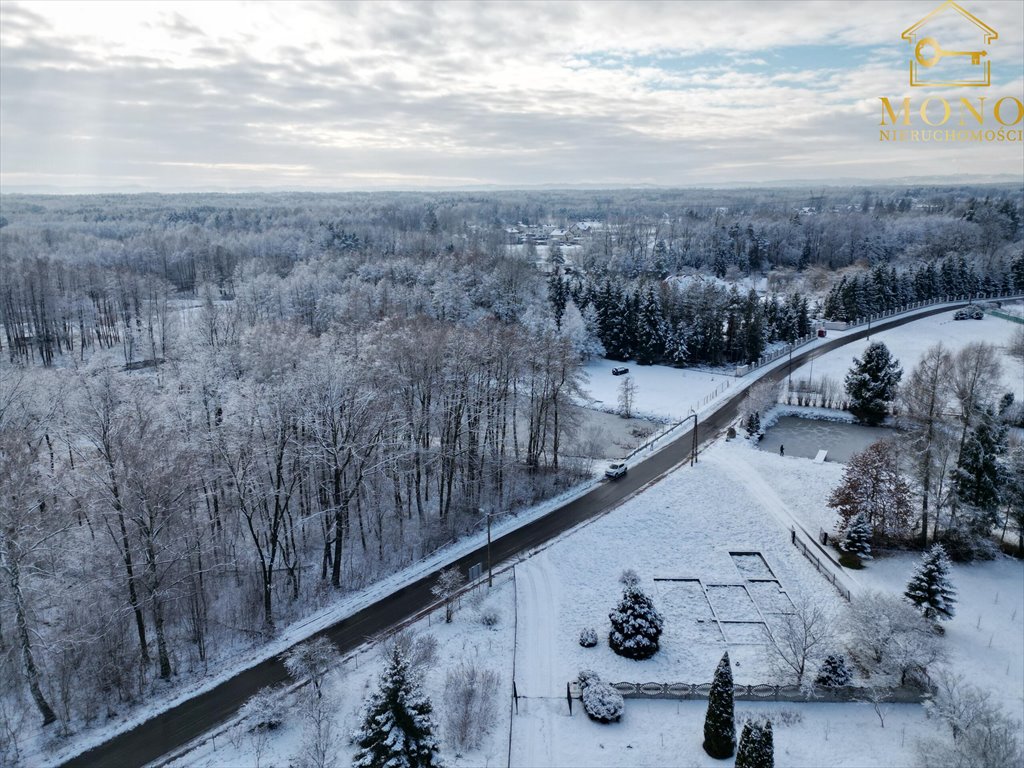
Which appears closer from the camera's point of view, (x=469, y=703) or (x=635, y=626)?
(x=469, y=703)

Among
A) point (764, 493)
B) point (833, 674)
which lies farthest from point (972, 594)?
point (764, 493)

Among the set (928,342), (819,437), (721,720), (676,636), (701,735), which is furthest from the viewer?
(928,342)

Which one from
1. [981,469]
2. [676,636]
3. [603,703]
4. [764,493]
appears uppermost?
[981,469]

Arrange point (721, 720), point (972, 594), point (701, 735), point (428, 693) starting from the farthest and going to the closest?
1. point (972, 594)
2. point (428, 693)
3. point (701, 735)
4. point (721, 720)

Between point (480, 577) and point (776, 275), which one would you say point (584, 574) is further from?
point (776, 275)

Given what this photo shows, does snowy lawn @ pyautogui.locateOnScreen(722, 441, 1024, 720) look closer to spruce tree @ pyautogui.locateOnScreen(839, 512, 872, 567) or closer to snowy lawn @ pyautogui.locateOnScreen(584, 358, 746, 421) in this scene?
spruce tree @ pyautogui.locateOnScreen(839, 512, 872, 567)

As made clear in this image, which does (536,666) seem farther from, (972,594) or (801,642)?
(972,594)

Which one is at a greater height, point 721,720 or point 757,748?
point 757,748
